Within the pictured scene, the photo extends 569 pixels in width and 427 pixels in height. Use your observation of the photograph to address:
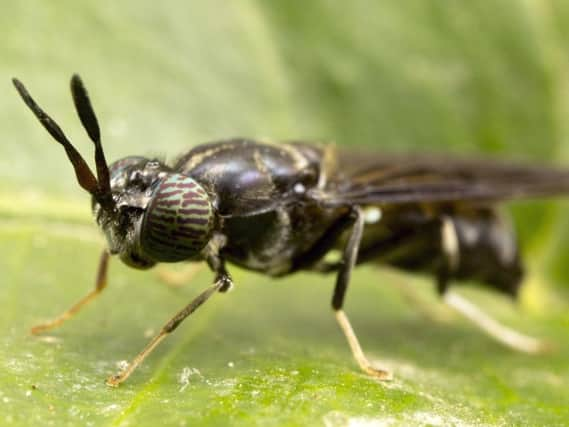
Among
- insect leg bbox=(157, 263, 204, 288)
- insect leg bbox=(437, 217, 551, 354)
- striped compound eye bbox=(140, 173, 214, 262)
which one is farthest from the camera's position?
insect leg bbox=(157, 263, 204, 288)

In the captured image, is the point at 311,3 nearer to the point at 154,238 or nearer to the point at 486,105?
the point at 486,105

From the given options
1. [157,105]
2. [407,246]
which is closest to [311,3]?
[157,105]

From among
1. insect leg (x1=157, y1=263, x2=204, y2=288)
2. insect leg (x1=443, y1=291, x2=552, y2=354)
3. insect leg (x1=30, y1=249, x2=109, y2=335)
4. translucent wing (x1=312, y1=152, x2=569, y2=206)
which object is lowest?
insect leg (x1=443, y1=291, x2=552, y2=354)

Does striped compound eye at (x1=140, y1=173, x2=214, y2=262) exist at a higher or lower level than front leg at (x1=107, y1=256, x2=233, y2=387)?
higher

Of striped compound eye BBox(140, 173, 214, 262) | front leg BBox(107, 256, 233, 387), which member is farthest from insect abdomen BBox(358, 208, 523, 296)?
striped compound eye BBox(140, 173, 214, 262)

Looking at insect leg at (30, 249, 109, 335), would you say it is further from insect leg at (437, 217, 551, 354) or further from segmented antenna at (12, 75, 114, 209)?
insect leg at (437, 217, 551, 354)

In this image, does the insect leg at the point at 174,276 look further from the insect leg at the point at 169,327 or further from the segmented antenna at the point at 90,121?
the segmented antenna at the point at 90,121

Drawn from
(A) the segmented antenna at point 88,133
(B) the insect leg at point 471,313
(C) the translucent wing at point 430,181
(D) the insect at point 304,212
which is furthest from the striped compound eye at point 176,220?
(B) the insect leg at point 471,313
